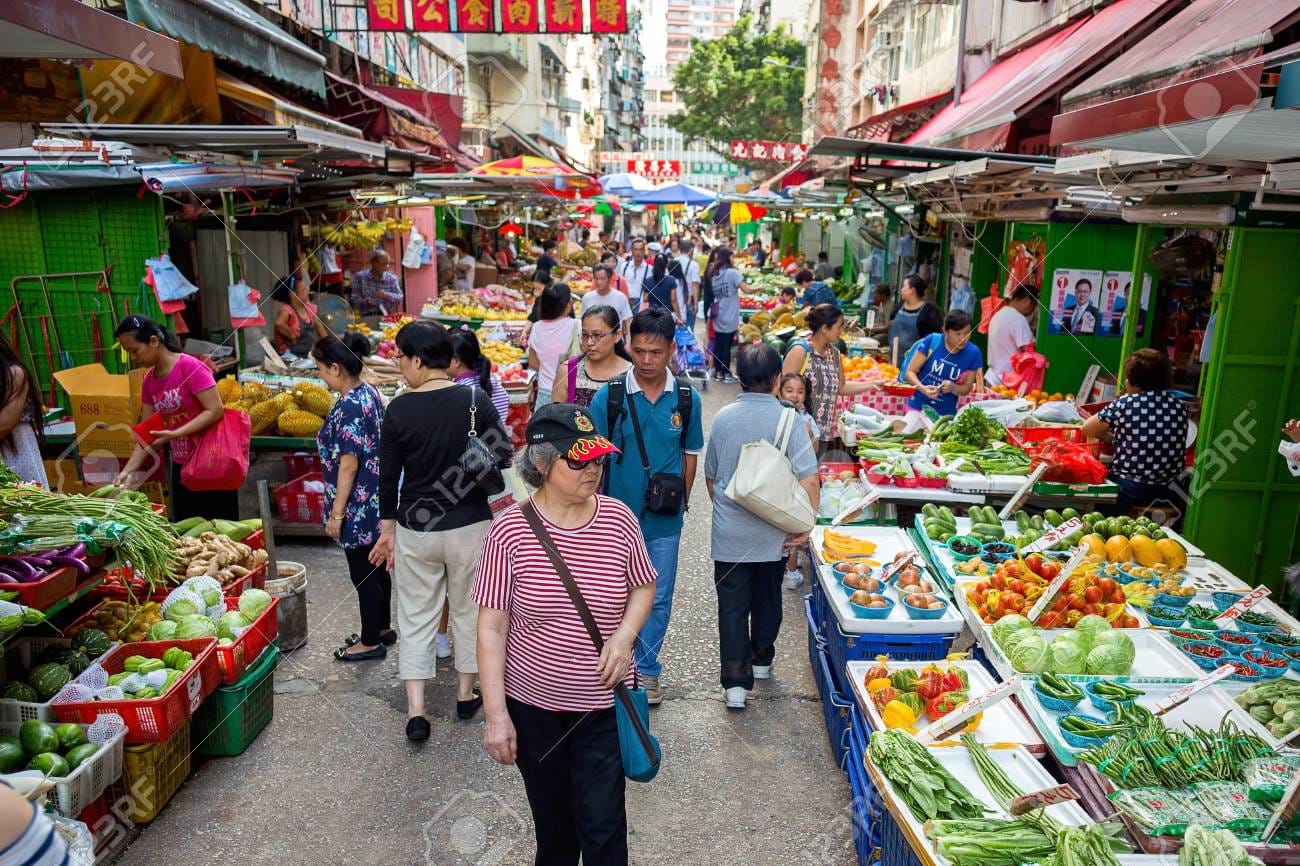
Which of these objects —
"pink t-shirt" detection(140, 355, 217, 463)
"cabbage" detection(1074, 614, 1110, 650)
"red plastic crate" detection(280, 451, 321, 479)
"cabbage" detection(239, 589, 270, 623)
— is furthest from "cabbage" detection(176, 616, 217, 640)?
"cabbage" detection(1074, 614, 1110, 650)

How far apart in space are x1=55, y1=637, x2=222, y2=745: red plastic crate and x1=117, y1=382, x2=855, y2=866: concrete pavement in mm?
463

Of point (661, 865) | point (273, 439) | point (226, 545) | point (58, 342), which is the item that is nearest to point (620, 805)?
point (661, 865)

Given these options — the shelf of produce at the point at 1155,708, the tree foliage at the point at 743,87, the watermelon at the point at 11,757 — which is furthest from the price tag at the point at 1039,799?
the tree foliage at the point at 743,87

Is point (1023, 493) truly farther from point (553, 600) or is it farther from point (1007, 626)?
point (553, 600)

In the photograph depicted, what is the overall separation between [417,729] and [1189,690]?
349 centimetres

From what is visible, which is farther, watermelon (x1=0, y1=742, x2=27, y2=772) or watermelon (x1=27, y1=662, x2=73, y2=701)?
watermelon (x1=27, y1=662, x2=73, y2=701)

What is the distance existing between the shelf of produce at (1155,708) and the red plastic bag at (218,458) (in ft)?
16.3

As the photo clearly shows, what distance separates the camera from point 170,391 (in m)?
6.16

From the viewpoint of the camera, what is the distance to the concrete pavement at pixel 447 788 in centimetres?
407

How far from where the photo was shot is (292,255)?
41.7ft

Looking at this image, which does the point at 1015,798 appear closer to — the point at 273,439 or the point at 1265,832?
the point at 1265,832

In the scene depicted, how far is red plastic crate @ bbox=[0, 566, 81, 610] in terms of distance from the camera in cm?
372

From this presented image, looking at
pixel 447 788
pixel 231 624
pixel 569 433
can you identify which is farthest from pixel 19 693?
pixel 569 433

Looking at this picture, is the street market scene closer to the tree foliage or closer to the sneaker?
the sneaker
